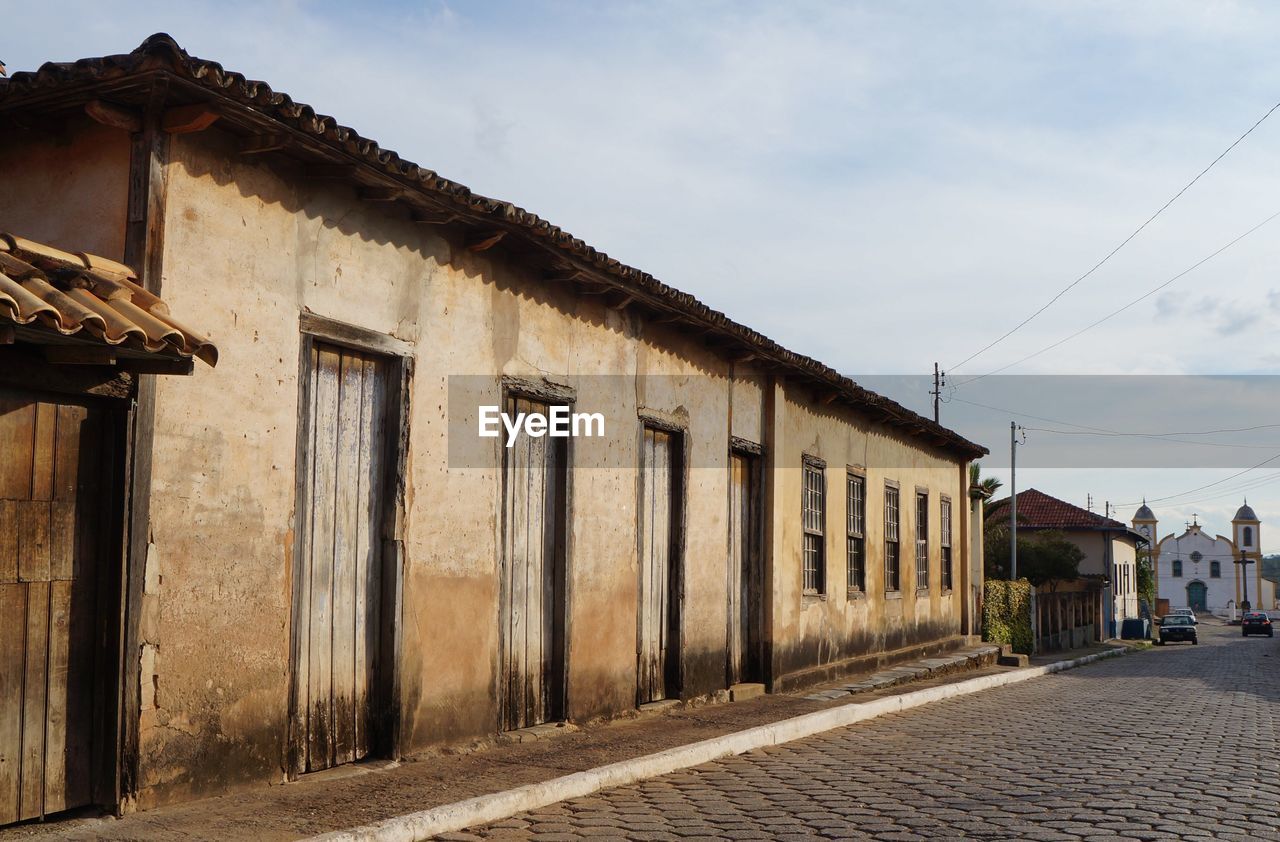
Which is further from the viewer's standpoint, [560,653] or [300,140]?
[560,653]

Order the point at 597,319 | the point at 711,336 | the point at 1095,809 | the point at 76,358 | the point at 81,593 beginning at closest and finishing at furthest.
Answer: the point at 76,358 → the point at 81,593 → the point at 1095,809 → the point at 597,319 → the point at 711,336

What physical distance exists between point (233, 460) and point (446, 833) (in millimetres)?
2211

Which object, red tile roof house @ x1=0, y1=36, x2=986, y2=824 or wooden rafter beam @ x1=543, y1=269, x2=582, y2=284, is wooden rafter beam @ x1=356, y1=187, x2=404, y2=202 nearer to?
red tile roof house @ x1=0, y1=36, x2=986, y2=824

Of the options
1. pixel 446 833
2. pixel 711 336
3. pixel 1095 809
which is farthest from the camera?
pixel 711 336

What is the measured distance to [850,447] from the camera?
17.0 metres

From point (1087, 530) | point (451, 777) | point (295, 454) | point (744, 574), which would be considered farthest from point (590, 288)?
point (1087, 530)

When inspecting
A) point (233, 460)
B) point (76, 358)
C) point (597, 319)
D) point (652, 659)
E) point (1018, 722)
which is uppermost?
point (597, 319)

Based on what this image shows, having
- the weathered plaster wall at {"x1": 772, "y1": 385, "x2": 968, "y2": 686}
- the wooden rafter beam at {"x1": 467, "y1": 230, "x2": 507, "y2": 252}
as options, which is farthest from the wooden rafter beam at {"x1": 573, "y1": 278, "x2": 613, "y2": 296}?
the weathered plaster wall at {"x1": 772, "y1": 385, "x2": 968, "y2": 686}

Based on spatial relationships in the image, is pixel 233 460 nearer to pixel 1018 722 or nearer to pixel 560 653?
pixel 560 653

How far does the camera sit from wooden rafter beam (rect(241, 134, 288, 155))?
6.15 meters

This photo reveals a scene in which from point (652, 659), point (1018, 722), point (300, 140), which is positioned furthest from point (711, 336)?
A: point (300, 140)

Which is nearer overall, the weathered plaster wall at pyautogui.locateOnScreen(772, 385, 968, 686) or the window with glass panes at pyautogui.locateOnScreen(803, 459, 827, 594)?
the weathered plaster wall at pyautogui.locateOnScreen(772, 385, 968, 686)

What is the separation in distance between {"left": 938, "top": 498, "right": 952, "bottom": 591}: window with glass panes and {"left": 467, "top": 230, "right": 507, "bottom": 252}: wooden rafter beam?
15.9 meters

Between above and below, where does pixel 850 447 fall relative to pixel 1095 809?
above
